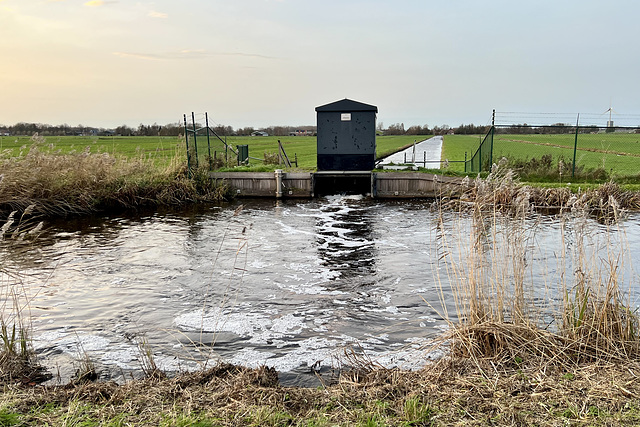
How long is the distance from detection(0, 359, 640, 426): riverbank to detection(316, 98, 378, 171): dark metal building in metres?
15.4

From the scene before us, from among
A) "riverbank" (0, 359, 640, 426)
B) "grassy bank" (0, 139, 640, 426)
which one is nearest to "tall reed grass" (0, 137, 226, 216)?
"grassy bank" (0, 139, 640, 426)

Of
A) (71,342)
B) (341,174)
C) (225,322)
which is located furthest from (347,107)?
(71,342)

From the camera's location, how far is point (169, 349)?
5602 mm

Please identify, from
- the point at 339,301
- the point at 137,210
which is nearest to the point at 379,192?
the point at 137,210

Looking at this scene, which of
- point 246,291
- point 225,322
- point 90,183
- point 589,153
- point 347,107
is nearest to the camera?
point 225,322

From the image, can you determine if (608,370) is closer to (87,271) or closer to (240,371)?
(240,371)

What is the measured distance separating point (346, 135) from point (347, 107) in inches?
41.9

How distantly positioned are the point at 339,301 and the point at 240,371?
9.94ft

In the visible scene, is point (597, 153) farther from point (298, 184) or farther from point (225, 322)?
point (225, 322)

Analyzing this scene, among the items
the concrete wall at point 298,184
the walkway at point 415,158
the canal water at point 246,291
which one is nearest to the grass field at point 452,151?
the walkway at point 415,158

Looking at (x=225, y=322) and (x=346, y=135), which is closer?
(x=225, y=322)

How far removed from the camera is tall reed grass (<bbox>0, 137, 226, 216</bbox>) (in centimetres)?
1402

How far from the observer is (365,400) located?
380 cm

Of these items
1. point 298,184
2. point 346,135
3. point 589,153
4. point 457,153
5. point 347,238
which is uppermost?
point 346,135
